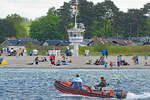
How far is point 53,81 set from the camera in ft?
177

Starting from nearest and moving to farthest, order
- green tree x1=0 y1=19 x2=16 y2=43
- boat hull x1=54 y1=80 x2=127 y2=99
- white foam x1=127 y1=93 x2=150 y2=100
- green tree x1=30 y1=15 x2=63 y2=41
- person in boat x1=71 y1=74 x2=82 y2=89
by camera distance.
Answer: boat hull x1=54 y1=80 x2=127 y2=99 < person in boat x1=71 y1=74 x2=82 y2=89 < white foam x1=127 y1=93 x2=150 y2=100 < green tree x1=30 y1=15 x2=63 y2=41 < green tree x1=0 y1=19 x2=16 y2=43

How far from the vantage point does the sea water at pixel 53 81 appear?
40.4 metres

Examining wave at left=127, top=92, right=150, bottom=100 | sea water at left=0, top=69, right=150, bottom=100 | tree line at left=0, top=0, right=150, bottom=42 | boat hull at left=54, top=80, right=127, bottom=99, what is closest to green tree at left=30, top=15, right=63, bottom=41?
tree line at left=0, top=0, right=150, bottom=42

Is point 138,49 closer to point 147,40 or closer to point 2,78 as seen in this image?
point 147,40

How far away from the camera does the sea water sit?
40438 millimetres

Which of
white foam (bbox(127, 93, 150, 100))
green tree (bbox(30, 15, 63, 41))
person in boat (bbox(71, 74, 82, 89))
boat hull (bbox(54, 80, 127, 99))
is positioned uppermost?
green tree (bbox(30, 15, 63, 41))

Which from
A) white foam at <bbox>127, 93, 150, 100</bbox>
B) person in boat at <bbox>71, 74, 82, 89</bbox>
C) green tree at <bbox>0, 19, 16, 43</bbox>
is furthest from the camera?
green tree at <bbox>0, 19, 16, 43</bbox>

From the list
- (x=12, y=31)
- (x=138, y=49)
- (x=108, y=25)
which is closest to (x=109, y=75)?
(x=138, y=49)

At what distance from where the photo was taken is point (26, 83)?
169ft

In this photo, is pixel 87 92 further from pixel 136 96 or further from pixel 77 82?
pixel 136 96

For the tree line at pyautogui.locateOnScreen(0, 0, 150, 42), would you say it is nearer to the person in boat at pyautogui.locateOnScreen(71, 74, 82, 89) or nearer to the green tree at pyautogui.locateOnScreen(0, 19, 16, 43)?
the green tree at pyautogui.locateOnScreen(0, 19, 16, 43)

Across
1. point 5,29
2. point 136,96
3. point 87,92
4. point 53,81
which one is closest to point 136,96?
point 136,96

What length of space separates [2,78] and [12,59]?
2072cm

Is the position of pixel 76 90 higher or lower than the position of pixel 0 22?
lower
